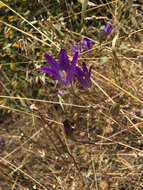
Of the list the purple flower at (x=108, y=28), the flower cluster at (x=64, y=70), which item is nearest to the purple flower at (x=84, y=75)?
the flower cluster at (x=64, y=70)

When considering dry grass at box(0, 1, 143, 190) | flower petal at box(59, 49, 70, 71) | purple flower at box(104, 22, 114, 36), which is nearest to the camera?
flower petal at box(59, 49, 70, 71)

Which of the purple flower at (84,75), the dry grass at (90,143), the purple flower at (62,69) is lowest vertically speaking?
the dry grass at (90,143)

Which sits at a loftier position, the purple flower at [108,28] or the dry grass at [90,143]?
the purple flower at [108,28]

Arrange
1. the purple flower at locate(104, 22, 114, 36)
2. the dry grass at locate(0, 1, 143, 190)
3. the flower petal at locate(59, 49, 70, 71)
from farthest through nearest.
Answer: the purple flower at locate(104, 22, 114, 36), the dry grass at locate(0, 1, 143, 190), the flower petal at locate(59, 49, 70, 71)

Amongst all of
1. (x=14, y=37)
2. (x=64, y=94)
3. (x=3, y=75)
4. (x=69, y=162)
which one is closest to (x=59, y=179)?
(x=69, y=162)

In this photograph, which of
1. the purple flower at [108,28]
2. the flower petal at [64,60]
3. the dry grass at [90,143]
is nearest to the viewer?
Result: the flower petal at [64,60]

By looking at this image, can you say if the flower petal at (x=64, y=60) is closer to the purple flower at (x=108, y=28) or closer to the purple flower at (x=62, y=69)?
Answer: the purple flower at (x=62, y=69)

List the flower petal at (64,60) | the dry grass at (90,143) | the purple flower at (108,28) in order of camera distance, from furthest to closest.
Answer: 1. the purple flower at (108,28)
2. the dry grass at (90,143)
3. the flower petal at (64,60)

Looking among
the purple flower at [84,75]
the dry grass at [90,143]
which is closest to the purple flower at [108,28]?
the dry grass at [90,143]

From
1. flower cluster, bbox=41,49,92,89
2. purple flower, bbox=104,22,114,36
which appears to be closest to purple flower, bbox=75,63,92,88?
flower cluster, bbox=41,49,92,89

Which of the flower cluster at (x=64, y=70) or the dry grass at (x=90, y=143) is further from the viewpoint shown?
the dry grass at (x=90, y=143)

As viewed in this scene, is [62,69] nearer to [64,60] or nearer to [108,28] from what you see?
[64,60]

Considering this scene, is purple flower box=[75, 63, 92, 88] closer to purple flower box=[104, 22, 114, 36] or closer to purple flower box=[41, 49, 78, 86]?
purple flower box=[41, 49, 78, 86]

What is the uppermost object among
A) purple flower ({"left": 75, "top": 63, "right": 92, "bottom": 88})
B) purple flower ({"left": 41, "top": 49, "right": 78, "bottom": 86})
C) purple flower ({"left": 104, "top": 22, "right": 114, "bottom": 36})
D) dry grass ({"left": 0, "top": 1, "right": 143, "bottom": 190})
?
purple flower ({"left": 104, "top": 22, "right": 114, "bottom": 36})
